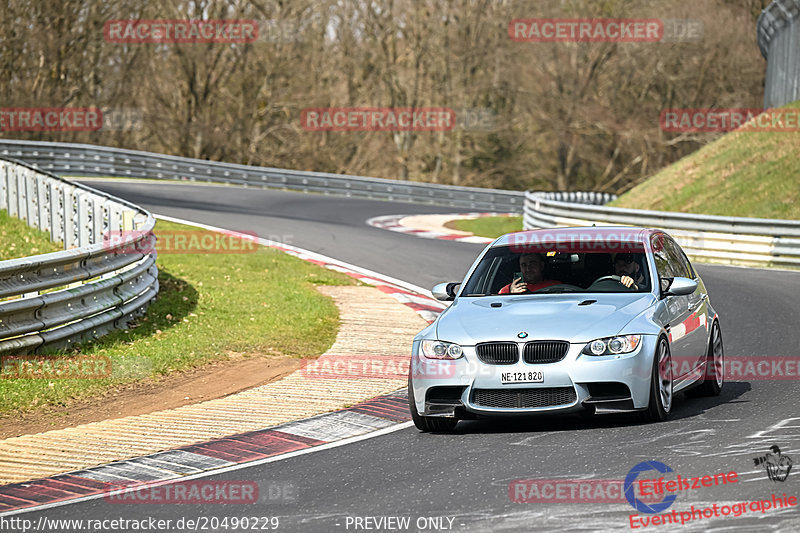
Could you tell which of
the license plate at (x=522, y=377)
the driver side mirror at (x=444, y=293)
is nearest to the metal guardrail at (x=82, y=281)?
the driver side mirror at (x=444, y=293)

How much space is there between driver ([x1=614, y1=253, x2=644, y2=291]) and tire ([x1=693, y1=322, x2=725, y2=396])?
1.00 meters

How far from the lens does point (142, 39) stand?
51844mm

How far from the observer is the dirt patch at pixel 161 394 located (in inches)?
351

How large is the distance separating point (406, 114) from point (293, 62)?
318 inches

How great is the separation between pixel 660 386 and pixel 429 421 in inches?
66.0

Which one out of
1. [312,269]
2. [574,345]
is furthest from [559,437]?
[312,269]

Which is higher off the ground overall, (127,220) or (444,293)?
(444,293)

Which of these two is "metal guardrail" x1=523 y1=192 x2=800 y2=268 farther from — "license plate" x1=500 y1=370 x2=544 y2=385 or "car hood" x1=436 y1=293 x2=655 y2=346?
"license plate" x1=500 y1=370 x2=544 y2=385

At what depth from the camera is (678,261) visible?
32.3 ft

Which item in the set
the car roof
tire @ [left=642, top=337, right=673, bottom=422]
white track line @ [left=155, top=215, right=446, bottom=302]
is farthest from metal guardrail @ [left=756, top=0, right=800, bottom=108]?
tire @ [left=642, top=337, right=673, bottom=422]

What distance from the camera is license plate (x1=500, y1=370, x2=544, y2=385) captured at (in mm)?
7539
